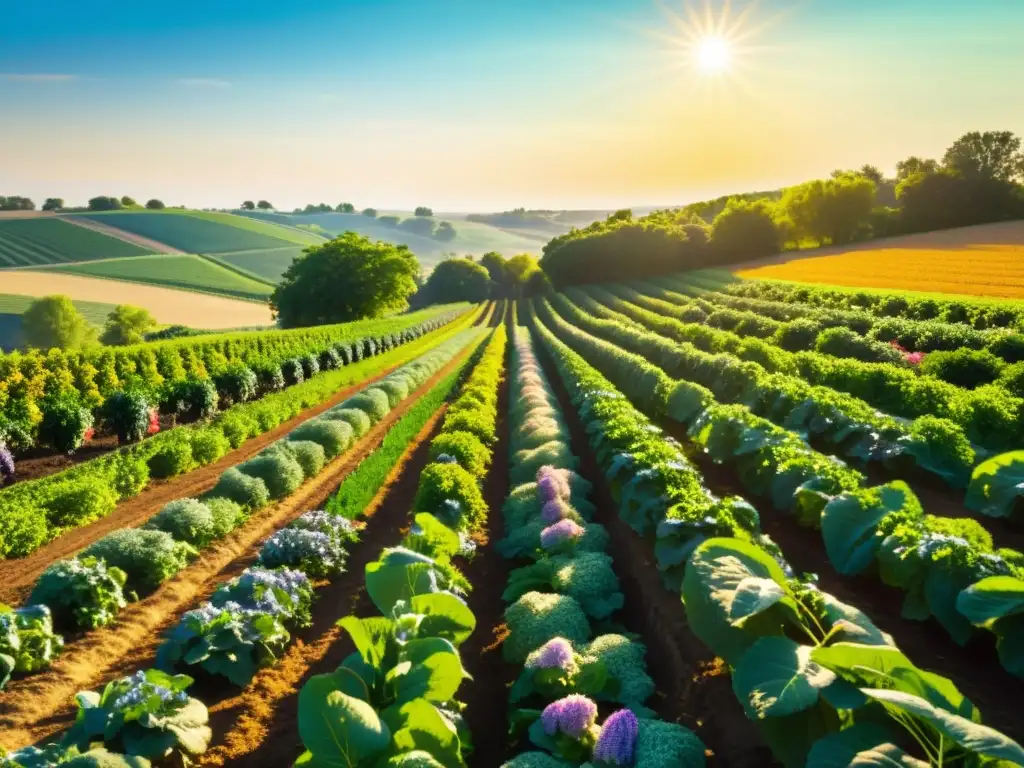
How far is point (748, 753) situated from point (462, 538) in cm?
522

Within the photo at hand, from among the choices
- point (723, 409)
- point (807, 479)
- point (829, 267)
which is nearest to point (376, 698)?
point (807, 479)

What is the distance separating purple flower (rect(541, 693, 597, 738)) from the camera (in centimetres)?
500

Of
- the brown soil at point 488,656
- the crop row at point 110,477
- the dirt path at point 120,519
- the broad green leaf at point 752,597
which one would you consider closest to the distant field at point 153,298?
the crop row at point 110,477

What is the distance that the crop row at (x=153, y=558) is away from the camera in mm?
7207

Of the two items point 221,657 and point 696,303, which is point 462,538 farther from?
point 696,303

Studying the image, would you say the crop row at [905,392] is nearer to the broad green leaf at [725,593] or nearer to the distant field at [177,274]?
the broad green leaf at [725,593]

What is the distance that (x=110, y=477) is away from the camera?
43.9ft

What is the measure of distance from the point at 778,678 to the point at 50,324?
246 ft

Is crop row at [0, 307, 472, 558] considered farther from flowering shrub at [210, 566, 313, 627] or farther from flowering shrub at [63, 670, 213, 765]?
flowering shrub at [63, 670, 213, 765]

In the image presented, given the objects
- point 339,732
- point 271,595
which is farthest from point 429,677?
point 271,595

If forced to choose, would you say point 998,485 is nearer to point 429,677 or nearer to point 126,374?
point 429,677

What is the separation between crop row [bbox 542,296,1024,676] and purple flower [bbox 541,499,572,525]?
297cm

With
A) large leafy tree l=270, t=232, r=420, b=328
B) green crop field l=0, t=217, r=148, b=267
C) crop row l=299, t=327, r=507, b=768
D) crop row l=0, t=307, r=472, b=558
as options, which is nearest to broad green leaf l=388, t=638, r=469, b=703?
crop row l=299, t=327, r=507, b=768

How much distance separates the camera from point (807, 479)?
8633 millimetres
